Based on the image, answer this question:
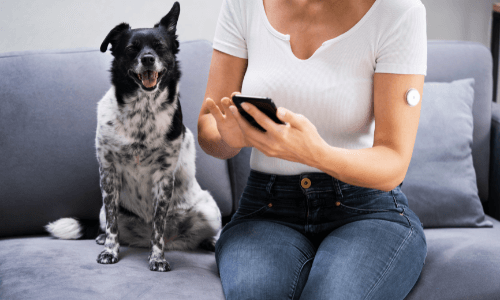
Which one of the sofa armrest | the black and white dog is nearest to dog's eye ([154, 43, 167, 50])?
the black and white dog

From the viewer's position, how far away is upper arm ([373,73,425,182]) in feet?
3.54

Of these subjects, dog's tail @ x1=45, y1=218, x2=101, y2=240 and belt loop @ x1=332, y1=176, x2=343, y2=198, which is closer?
belt loop @ x1=332, y1=176, x2=343, y2=198

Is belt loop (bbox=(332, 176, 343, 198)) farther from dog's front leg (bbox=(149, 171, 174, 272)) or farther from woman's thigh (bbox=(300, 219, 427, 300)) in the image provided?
dog's front leg (bbox=(149, 171, 174, 272))

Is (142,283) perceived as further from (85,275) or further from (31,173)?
(31,173)

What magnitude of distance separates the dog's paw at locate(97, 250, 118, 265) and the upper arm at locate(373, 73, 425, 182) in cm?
94

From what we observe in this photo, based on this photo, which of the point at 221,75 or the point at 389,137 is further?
the point at 221,75

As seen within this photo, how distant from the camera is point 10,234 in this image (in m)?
1.57

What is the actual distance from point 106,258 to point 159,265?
0.18 metres

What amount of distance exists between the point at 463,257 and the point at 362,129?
0.50 meters

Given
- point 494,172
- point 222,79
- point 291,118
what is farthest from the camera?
point 494,172

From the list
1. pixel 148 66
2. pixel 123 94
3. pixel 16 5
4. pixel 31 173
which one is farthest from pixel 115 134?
pixel 16 5

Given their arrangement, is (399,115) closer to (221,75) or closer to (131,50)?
(221,75)

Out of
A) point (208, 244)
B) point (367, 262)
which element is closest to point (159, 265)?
point (208, 244)

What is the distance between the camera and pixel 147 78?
4.55ft
